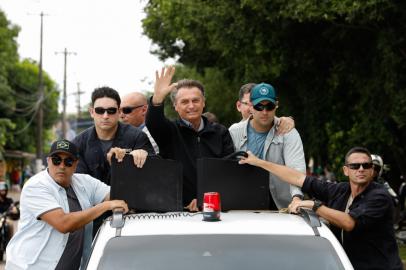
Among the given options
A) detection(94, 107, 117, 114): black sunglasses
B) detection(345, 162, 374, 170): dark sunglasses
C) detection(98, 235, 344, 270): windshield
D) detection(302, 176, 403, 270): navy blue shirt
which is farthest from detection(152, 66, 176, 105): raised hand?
detection(98, 235, 344, 270): windshield

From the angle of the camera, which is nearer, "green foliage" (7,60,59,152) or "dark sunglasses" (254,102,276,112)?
"dark sunglasses" (254,102,276,112)

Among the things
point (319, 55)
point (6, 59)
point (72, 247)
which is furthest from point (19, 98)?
point (72, 247)

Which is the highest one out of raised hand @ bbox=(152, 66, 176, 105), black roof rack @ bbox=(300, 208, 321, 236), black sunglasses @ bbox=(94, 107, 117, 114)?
raised hand @ bbox=(152, 66, 176, 105)

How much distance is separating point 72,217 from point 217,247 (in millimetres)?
1261

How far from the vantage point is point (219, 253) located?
469 cm

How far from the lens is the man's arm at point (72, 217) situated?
564 centimetres

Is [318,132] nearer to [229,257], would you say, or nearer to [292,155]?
[292,155]

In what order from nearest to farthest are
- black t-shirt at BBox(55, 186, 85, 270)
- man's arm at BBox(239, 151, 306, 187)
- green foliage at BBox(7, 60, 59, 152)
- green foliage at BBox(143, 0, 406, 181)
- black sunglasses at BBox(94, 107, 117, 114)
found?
1. black t-shirt at BBox(55, 186, 85, 270)
2. man's arm at BBox(239, 151, 306, 187)
3. black sunglasses at BBox(94, 107, 117, 114)
4. green foliage at BBox(143, 0, 406, 181)
5. green foliage at BBox(7, 60, 59, 152)

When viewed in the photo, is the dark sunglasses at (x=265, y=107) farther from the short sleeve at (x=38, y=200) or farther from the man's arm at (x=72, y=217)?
the short sleeve at (x=38, y=200)

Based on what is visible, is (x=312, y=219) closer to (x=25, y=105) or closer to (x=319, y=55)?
(x=319, y=55)

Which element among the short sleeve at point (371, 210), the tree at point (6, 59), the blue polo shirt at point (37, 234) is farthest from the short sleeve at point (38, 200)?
the tree at point (6, 59)

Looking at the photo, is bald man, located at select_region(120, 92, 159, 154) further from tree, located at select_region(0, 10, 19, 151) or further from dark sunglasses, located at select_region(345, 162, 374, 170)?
tree, located at select_region(0, 10, 19, 151)

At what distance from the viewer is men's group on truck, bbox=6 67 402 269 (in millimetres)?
5754

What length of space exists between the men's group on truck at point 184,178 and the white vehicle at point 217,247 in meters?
0.73
